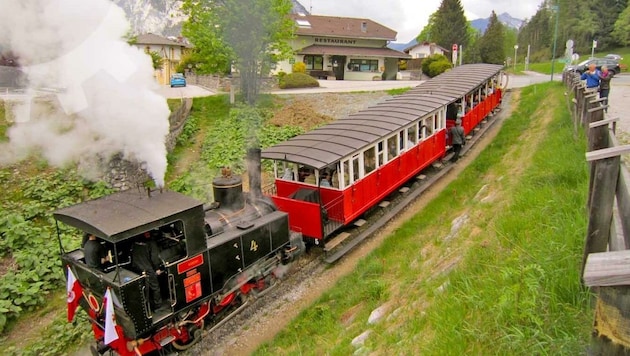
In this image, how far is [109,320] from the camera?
6086 millimetres

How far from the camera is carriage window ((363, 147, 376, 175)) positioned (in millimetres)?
10929

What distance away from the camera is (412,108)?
14.0 m

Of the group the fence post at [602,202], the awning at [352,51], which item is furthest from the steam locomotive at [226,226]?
the awning at [352,51]

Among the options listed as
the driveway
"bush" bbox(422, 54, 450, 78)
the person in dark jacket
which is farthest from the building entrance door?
→ the person in dark jacket

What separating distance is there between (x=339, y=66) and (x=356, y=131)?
32.6m

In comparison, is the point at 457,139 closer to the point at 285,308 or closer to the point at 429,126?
the point at 429,126

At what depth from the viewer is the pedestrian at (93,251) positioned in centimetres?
648

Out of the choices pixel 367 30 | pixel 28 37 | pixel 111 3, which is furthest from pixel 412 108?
pixel 367 30

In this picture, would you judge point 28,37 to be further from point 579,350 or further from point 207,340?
point 579,350

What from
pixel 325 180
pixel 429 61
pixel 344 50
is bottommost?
pixel 325 180

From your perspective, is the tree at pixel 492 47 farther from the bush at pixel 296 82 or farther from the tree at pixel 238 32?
the tree at pixel 238 32

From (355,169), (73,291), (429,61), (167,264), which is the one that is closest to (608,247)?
(167,264)

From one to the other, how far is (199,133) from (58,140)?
22.5 ft

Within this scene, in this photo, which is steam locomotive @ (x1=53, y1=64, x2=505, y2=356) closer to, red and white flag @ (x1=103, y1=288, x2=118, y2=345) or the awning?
red and white flag @ (x1=103, y1=288, x2=118, y2=345)
